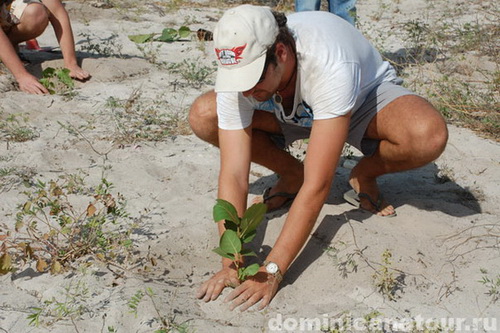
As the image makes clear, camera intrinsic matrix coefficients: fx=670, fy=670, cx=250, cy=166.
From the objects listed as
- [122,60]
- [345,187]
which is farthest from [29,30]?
[345,187]

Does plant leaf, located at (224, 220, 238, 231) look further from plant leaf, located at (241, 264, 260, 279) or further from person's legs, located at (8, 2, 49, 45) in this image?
person's legs, located at (8, 2, 49, 45)

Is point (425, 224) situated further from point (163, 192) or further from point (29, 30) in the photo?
point (29, 30)

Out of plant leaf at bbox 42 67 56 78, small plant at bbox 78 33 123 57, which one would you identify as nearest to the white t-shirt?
plant leaf at bbox 42 67 56 78

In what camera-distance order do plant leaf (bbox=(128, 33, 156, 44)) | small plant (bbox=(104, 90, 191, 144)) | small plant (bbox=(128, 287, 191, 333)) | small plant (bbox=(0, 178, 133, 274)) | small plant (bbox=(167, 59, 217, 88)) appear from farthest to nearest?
plant leaf (bbox=(128, 33, 156, 44)), small plant (bbox=(167, 59, 217, 88)), small plant (bbox=(104, 90, 191, 144)), small plant (bbox=(0, 178, 133, 274)), small plant (bbox=(128, 287, 191, 333))

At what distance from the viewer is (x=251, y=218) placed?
261 cm

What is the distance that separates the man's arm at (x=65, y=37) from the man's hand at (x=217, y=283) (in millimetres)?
2596

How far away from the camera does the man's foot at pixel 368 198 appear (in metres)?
3.08

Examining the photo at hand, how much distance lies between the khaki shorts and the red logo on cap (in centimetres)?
286

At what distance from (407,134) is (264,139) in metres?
0.69

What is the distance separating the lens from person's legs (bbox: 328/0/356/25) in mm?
4902

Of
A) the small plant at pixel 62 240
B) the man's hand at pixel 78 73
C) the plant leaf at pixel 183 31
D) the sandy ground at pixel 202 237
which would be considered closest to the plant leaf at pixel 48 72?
the man's hand at pixel 78 73

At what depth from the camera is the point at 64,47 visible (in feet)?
15.8

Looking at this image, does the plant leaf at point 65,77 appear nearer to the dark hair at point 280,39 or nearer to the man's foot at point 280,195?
the man's foot at point 280,195

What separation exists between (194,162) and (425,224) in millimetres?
1318
